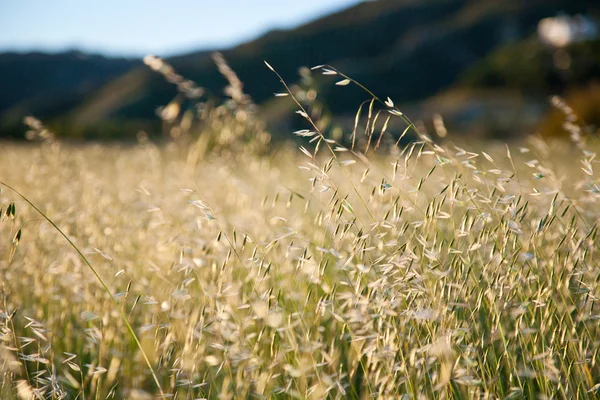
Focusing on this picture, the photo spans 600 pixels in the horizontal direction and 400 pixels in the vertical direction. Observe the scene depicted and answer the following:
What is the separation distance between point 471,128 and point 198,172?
73.4 feet

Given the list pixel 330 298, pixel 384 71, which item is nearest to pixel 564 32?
pixel 384 71

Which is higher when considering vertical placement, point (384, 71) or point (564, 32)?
point (564, 32)

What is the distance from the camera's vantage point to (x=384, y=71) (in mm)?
66000

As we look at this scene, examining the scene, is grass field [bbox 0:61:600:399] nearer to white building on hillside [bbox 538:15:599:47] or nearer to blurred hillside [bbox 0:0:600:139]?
blurred hillside [bbox 0:0:600:139]

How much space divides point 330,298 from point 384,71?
227 feet

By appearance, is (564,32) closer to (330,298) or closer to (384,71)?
(384,71)

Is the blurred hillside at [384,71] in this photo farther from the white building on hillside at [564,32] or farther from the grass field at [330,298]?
the grass field at [330,298]

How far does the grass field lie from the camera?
1.27 meters

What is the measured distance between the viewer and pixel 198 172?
683 centimetres

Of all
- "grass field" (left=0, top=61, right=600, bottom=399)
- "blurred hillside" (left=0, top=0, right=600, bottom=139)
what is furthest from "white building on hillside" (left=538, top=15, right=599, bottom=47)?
"grass field" (left=0, top=61, right=600, bottom=399)

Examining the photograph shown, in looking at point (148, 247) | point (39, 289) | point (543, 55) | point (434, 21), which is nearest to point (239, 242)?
point (148, 247)

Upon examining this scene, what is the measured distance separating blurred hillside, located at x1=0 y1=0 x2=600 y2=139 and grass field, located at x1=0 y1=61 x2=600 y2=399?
19212mm

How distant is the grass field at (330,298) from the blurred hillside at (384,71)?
19.2m

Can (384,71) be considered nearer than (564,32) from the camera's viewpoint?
No
